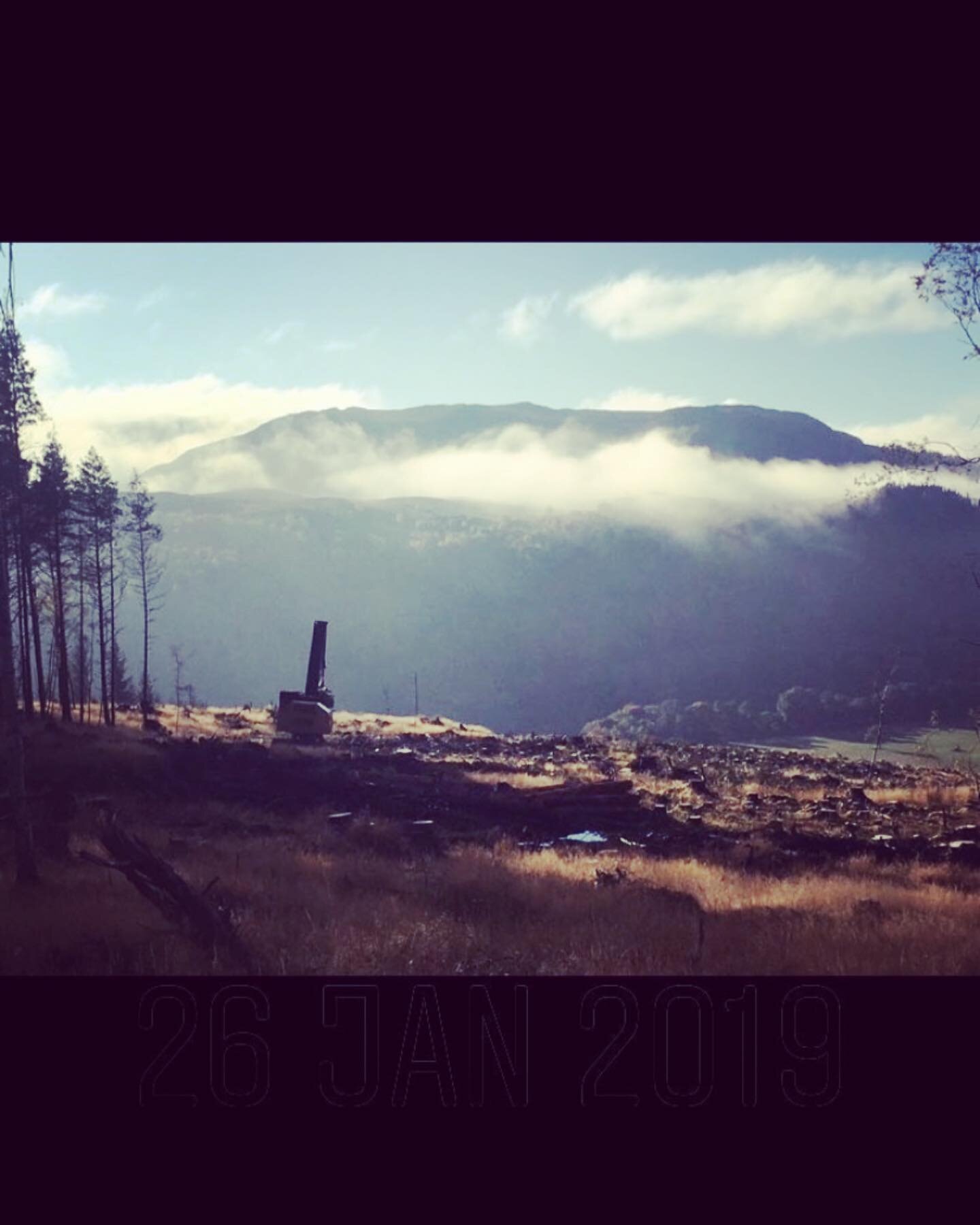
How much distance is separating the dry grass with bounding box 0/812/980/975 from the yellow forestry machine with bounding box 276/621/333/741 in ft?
62.8

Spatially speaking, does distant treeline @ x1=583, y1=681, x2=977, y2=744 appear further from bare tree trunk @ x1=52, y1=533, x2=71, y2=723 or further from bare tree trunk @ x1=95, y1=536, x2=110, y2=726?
bare tree trunk @ x1=52, y1=533, x2=71, y2=723

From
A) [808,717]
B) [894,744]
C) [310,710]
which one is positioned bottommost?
[808,717]

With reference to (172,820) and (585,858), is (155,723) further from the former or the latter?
(585,858)

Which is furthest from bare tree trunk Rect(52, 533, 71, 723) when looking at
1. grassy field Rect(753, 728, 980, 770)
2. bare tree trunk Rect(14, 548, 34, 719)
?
grassy field Rect(753, 728, 980, 770)

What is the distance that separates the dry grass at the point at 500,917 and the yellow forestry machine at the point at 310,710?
19130mm

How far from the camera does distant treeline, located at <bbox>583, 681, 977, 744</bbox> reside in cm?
11262

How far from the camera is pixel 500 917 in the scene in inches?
402

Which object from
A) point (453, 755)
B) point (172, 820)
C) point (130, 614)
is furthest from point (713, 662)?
Result: point (172, 820)

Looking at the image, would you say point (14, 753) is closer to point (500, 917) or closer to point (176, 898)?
point (176, 898)

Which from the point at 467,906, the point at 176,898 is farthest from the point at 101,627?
the point at 176,898

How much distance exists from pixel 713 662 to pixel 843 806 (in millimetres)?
181543

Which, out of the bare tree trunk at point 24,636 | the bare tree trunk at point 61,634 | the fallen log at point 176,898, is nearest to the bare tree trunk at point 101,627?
the bare tree trunk at point 61,634

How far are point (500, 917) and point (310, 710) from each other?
24.2 meters
